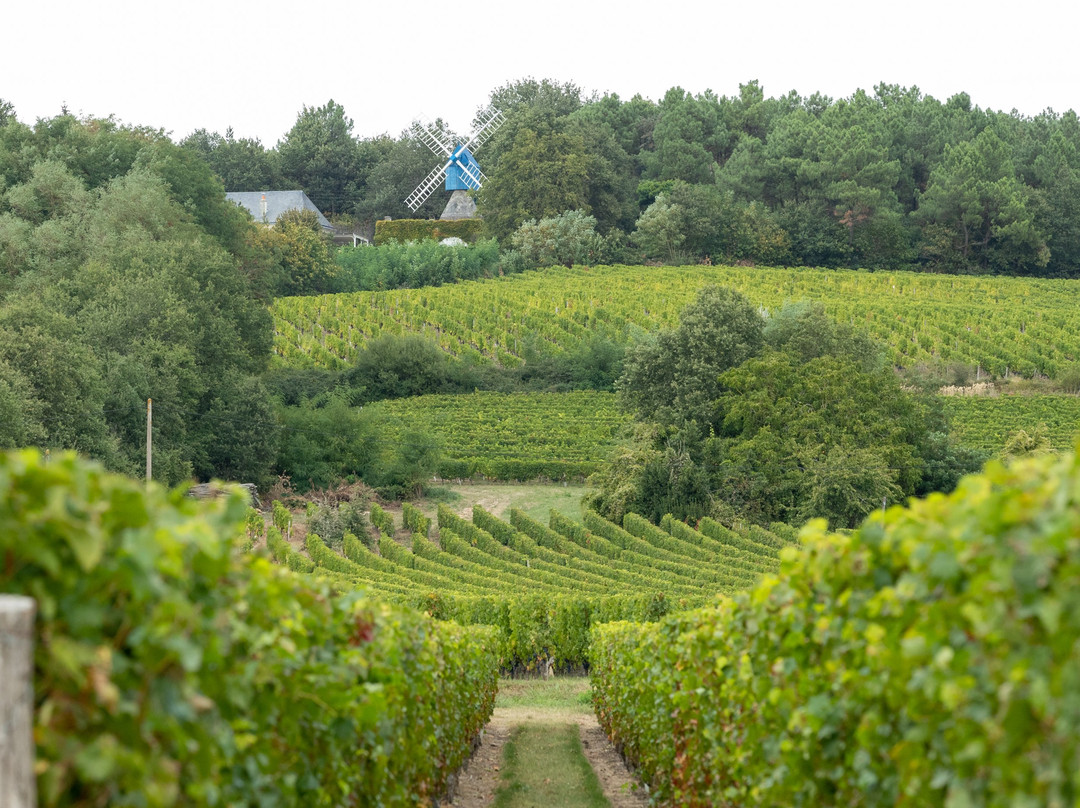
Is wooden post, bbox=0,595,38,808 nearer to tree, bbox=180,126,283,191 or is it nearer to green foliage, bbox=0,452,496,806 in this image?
green foliage, bbox=0,452,496,806

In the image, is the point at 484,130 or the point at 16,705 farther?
the point at 484,130

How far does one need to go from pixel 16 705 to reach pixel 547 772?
9.85 metres

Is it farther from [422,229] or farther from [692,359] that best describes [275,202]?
[692,359]

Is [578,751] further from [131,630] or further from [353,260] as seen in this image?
[353,260]

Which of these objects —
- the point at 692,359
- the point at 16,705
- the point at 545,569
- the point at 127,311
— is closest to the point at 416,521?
the point at 545,569

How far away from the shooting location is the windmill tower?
10281 cm

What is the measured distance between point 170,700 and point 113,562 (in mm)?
389

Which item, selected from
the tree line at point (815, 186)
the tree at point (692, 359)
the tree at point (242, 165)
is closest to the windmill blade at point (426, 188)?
the tree line at point (815, 186)

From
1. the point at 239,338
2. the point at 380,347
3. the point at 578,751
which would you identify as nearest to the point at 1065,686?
the point at 578,751

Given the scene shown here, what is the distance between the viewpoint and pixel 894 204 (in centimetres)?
9112

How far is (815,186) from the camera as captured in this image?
299 ft

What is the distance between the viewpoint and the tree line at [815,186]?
87500 mm

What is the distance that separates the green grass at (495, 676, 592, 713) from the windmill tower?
82.6m

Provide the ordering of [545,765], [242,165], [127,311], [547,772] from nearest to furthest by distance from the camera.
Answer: [547,772] → [545,765] → [127,311] → [242,165]
